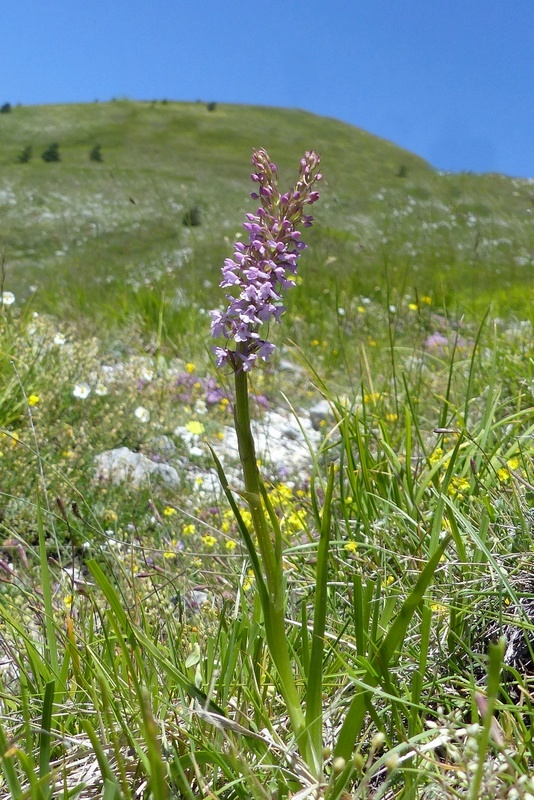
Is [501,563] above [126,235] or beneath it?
beneath

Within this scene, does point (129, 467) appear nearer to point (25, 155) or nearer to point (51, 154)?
point (51, 154)

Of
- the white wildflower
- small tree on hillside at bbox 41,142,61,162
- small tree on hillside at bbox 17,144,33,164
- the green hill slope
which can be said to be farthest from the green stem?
small tree on hillside at bbox 41,142,61,162

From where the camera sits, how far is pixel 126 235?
24.2 metres

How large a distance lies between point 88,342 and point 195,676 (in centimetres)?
402

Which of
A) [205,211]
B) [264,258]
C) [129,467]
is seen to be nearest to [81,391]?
[129,467]

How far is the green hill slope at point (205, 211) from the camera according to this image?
23.2 ft

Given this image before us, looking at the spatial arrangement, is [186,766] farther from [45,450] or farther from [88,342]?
[88,342]

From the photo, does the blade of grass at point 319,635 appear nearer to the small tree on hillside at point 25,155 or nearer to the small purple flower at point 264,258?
the small purple flower at point 264,258

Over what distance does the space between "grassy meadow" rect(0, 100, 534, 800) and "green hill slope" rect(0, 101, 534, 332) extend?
0.29 metres

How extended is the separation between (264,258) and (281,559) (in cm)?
60

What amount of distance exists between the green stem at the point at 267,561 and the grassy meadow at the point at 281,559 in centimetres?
3

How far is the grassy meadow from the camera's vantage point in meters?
1.24

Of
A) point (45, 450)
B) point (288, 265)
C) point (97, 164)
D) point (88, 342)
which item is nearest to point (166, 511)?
point (45, 450)

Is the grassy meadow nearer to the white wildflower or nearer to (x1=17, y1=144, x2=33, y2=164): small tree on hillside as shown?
the white wildflower
